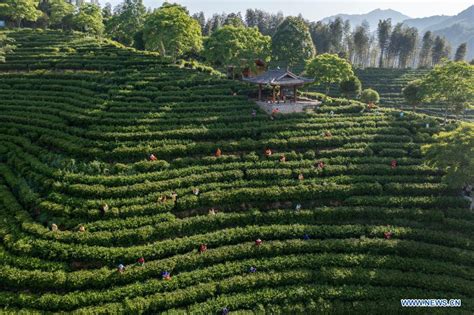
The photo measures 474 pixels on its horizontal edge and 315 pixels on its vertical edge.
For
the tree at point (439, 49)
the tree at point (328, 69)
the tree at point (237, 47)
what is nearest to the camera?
the tree at point (328, 69)

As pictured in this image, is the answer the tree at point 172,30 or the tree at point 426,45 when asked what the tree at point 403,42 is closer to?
the tree at point 426,45

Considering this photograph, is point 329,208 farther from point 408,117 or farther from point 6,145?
point 6,145

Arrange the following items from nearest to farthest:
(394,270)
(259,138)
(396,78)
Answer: (394,270)
(259,138)
(396,78)

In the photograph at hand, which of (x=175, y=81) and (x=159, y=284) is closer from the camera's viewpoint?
(x=159, y=284)

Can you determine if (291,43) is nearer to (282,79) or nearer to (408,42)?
(282,79)

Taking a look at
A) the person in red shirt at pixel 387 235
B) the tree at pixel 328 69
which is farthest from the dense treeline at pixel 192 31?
the person in red shirt at pixel 387 235

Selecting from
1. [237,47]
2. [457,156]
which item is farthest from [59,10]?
[457,156]

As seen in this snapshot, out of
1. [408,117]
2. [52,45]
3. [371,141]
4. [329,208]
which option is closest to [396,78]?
[408,117]
